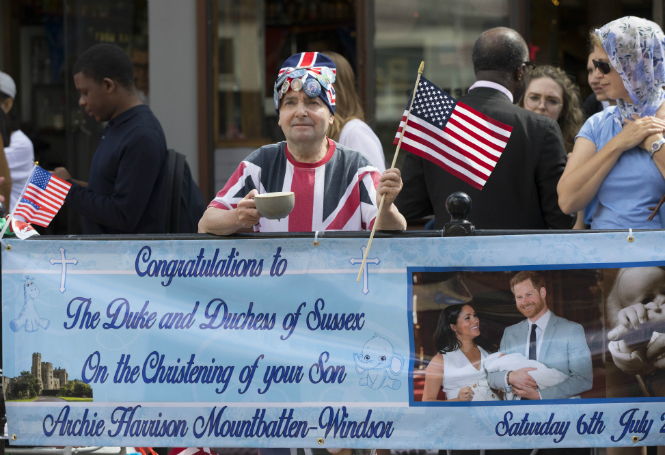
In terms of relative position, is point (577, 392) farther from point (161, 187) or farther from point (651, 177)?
point (161, 187)

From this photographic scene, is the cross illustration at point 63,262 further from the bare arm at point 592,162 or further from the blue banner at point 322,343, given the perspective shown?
the bare arm at point 592,162

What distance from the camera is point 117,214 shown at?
412 centimetres

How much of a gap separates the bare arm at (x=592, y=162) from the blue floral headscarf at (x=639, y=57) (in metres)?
0.12

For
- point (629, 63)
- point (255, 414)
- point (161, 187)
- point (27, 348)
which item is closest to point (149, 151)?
point (161, 187)

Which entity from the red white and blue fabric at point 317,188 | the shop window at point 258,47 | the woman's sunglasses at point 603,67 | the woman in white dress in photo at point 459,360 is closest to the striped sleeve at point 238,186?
the red white and blue fabric at point 317,188

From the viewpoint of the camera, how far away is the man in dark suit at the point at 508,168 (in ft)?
12.7

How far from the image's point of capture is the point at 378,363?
9.79 ft

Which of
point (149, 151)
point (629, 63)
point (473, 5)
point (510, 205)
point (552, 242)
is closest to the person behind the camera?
point (552, 242)

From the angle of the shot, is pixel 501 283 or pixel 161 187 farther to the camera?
pixel 161 187

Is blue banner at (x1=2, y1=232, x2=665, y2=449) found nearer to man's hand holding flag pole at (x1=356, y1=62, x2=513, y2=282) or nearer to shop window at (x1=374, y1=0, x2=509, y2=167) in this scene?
man's hand holding flag pole at (x1=356, y1=62, x2=513, y2=282)

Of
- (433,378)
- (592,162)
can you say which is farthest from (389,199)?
(592,162)

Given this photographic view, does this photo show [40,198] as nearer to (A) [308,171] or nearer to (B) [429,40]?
(A) [308,171]

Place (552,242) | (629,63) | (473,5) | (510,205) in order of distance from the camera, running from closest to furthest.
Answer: (552,242)
(629,63)
(510,205)
(473,5)

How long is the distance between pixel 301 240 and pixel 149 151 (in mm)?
1555
